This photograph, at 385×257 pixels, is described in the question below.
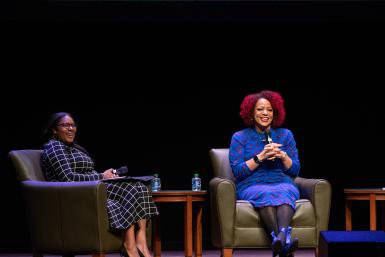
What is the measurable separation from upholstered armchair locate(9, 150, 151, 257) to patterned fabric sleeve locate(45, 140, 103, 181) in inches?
6.9

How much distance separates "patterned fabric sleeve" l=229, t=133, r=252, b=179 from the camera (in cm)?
521

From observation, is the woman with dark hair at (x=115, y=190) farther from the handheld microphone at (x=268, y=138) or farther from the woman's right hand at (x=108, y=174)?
the handheld microphone at (x=268, y=138)

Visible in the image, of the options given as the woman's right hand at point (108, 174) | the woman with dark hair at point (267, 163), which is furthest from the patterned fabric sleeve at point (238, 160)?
the woman's right hand at point (108, 174)

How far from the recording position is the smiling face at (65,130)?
525 cm

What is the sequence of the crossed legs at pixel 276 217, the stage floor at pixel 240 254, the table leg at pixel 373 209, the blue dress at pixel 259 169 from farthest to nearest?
the stage floor at pixel 240 254 < the table leg at pixel 373 209 < the blue dress at pixel 259 169 < the crossed legs at pixel 276 217

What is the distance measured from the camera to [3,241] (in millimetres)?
6625

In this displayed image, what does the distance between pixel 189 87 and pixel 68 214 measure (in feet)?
7.72

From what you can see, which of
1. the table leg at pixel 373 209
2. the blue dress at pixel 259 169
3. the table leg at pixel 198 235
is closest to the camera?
the blue dress at pixel 259 169

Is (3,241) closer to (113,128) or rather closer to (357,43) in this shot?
(113,128)

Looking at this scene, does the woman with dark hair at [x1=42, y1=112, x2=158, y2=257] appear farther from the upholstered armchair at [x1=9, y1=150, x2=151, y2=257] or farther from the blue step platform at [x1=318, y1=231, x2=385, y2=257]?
the blue step platform at [x1=318, y1=231, x2=385, y2=257]

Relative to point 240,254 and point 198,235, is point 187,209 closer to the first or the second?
point 198,235

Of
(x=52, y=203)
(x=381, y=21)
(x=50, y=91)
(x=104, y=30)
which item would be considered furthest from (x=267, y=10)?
(x=52, y=203)

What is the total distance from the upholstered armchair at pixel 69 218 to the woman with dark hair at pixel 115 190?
107 mm

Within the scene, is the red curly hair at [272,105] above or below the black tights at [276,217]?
above
